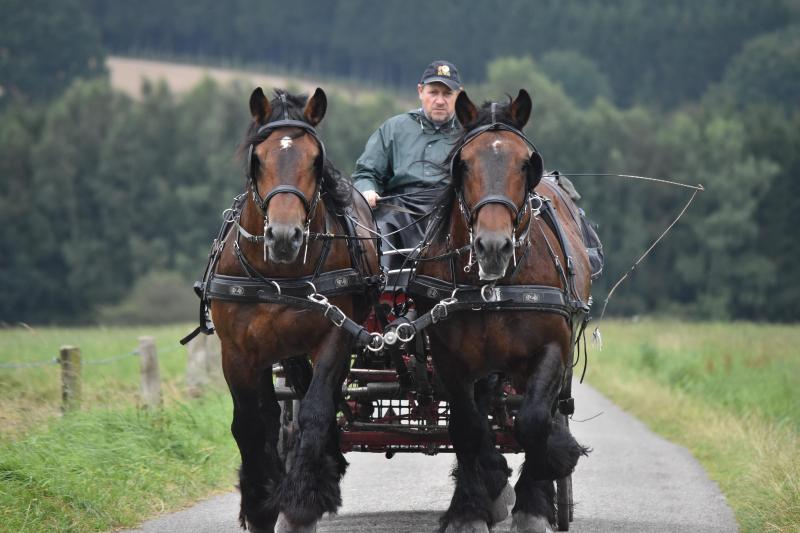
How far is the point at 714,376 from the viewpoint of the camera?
18.0 metres

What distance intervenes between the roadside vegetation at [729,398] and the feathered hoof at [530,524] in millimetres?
1243

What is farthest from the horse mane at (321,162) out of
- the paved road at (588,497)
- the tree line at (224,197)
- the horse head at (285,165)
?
the tree line at (224,197)

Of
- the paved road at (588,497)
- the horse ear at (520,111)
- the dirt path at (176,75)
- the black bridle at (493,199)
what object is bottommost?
the paved road at (588,497)

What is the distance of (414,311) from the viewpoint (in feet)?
24.5

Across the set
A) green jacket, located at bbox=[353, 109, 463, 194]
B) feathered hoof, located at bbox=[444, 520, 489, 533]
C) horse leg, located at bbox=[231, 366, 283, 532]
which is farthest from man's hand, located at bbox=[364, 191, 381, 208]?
feathered hoof, located at bbox=[444, 520, 489, 533]

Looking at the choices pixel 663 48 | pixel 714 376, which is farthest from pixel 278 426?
pixel 663 48

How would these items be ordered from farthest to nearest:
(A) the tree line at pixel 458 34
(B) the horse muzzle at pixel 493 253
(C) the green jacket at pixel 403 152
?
(A) the tree line at pixel 458 34 → (C) the green jacket at pixel 403 152 → (B) the horse muzzle at pixel 493 253

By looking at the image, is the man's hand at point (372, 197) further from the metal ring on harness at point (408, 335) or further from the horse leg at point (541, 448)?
the horse leg at point (541, 448)

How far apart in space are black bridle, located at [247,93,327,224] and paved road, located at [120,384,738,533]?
6.47 feet

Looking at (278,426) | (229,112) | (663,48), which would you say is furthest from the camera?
(663,48)

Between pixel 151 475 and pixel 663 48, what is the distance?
119 m

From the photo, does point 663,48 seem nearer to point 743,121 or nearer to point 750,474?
point 743,121

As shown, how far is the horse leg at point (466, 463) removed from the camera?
23.1ft

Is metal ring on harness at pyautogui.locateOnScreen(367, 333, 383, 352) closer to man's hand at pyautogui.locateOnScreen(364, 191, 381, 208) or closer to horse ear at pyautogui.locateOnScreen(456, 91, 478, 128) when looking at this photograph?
horse ear at pyautogui.locateOnScreen(456, 91, 478, 128)
